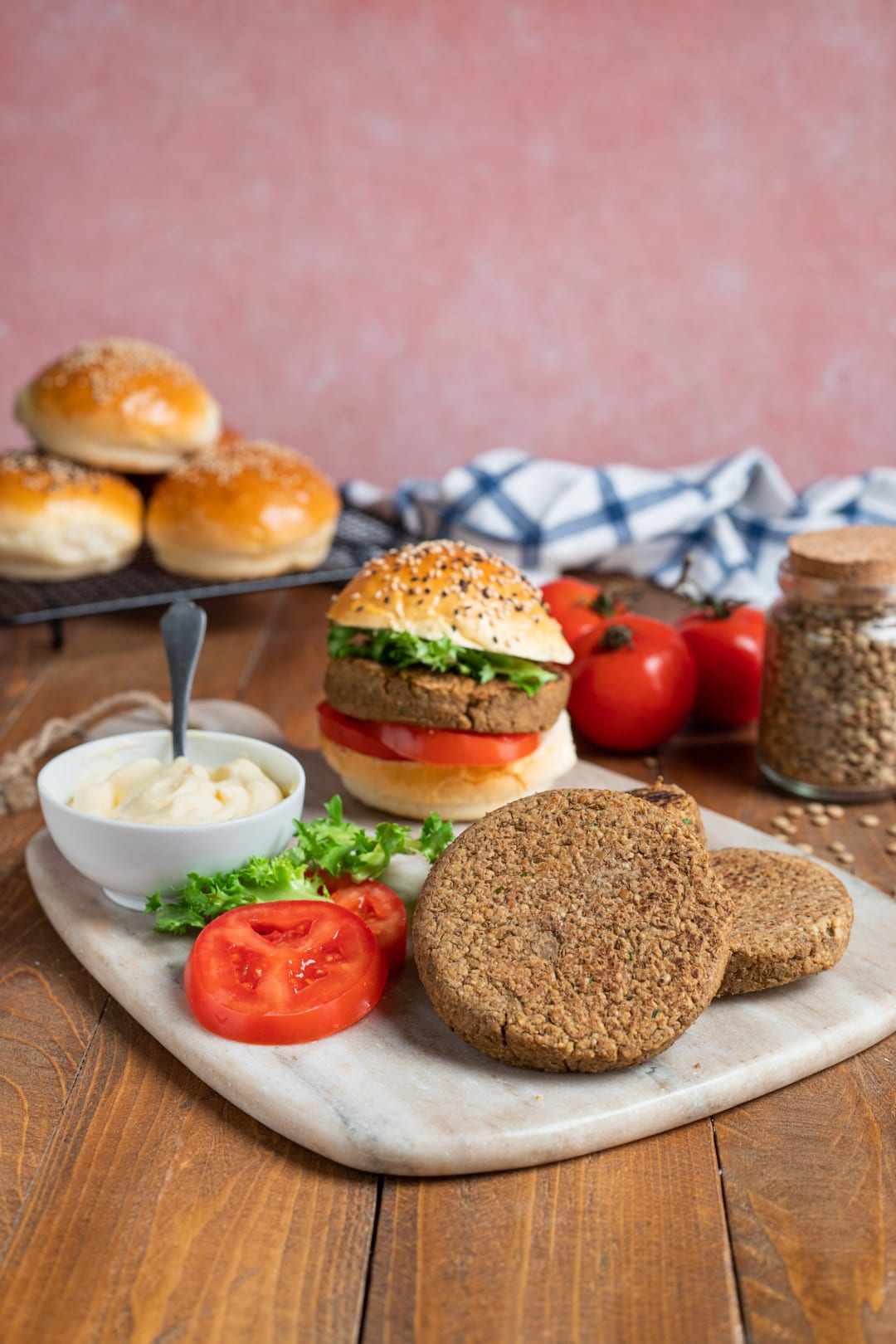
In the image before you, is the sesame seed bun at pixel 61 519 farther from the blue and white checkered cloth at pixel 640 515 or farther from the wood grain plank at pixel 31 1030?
the wood grain plank at pixel 31 1030

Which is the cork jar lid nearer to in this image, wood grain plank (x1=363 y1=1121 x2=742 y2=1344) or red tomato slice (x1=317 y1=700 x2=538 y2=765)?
red tomato slice (x1=317 y1=700 x2=538 y2=765)

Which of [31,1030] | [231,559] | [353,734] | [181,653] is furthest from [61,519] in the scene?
[31,1030]

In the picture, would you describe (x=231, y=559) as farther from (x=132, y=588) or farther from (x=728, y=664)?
(x=728, y=664)

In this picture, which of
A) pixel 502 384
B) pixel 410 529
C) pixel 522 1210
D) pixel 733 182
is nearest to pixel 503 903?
pixel 522 1210

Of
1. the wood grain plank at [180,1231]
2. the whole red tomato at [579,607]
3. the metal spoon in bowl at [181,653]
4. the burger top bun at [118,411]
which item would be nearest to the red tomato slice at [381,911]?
the wood grain plank at [180,1231]

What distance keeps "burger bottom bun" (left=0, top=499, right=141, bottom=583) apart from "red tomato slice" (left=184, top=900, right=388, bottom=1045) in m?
2.48

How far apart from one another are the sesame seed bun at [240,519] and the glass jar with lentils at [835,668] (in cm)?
196

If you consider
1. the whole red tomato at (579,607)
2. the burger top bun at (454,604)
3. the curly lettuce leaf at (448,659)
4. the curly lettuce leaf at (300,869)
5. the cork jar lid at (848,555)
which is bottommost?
the curly lettuce leaf at (300,869)

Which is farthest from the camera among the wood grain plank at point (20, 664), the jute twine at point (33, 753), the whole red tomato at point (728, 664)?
the wood grain plank at point (20, 664)

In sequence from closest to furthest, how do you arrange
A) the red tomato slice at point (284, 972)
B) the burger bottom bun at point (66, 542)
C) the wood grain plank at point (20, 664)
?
the red tomato slice at point (284, 972)
the wood grain plank at point (20, 664)
the burger bottom bun at point (66, 542)

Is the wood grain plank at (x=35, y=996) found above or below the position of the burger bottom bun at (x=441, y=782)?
below

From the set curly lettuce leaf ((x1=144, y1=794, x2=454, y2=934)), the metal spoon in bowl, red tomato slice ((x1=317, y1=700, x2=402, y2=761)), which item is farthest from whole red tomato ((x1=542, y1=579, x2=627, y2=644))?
curly lettuce leaf ((x1=144, y1=794, x2=454, y2=934))

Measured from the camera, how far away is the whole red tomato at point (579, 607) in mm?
3861

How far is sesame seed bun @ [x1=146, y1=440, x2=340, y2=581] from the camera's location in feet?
14.7
